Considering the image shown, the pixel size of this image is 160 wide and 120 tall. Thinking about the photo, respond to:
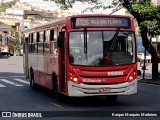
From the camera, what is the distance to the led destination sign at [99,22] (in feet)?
52.6

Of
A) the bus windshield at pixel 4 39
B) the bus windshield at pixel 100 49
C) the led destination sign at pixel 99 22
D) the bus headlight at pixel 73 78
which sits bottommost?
the bus windshield at pixel 4 39

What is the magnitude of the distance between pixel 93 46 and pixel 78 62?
0.71 m

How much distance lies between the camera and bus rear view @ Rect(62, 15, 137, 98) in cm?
1554

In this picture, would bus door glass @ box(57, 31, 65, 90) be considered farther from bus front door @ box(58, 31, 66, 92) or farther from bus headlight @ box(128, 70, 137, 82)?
bus headlight @ box(128, 70, 137, 82)

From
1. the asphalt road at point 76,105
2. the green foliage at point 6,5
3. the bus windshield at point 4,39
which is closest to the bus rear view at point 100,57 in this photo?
the asphalt road at point 76,105

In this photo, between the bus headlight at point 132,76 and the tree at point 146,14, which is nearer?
the bus headlight at point 132,76

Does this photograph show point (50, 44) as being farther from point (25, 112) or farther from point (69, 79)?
point (25, 112)

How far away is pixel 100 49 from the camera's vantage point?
15.8 meters

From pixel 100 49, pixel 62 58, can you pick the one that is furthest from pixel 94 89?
pixel 62 58

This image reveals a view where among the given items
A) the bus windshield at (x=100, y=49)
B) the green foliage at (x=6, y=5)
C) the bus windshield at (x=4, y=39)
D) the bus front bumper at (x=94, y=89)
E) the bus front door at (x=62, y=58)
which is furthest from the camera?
the green foliage at (x=6, y=5)

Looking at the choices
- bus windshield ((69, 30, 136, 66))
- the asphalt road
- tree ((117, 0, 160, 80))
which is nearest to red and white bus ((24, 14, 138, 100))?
bus windshield ((69, 30, 136, 66))

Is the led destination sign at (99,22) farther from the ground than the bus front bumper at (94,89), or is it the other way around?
the led destination sign at (99,22)

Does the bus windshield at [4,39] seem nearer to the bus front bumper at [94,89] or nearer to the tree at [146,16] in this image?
the tree at [146,16]

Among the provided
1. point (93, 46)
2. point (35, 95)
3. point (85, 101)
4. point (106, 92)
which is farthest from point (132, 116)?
point (35, 95)
